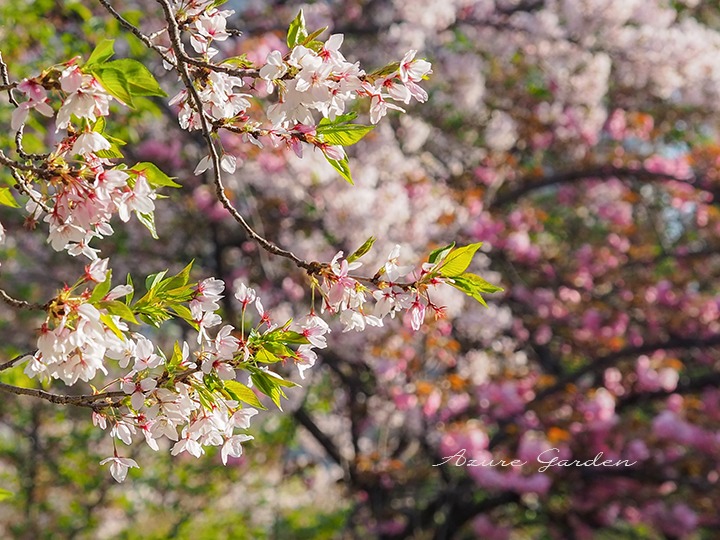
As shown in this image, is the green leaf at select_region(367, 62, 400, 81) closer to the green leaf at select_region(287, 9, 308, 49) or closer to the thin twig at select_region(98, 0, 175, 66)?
the green leaf at select_region(287, 9, 308, 49)

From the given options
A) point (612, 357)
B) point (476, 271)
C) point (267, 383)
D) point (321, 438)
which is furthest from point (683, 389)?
point (267, 383)

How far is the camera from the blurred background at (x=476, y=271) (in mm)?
4676

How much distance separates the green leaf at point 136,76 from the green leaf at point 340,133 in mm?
285

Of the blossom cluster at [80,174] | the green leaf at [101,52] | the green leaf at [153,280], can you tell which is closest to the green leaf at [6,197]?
the blossom cluster at [80,174]

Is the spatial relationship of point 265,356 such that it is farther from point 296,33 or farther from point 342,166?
point 296,33

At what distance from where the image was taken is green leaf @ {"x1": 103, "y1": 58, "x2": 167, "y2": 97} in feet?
3.03

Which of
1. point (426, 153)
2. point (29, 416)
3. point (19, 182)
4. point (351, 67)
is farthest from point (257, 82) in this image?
point (29, 416)

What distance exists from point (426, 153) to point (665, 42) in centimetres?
161

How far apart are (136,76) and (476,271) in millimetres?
4604

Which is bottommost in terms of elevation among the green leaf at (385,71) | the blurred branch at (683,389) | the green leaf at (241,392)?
the blurred branch at (683,389)

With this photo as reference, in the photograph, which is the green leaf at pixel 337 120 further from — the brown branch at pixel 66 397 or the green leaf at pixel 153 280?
the brown branch at pixel 66 397

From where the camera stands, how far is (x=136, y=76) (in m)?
0.93

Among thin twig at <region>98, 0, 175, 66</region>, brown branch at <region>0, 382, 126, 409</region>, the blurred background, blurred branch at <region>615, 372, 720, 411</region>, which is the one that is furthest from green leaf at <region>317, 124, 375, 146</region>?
blurred branch at <region>615, 372, 720, 411</region>

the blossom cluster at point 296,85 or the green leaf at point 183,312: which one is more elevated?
the blossom cluster at point 296,85
